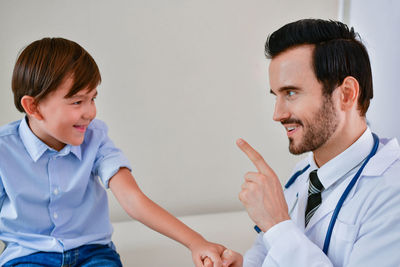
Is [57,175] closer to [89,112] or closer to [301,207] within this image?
[89,112]

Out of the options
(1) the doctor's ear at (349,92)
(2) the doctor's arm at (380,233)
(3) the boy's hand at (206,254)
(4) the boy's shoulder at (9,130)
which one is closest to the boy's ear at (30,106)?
(4) the boy's shoulder at (9,130)

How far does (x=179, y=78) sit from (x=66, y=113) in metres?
1.14

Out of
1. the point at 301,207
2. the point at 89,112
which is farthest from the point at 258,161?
the point at 89,112

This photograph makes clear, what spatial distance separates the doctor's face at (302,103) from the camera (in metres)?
1.39

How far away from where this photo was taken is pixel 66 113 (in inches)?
62.4

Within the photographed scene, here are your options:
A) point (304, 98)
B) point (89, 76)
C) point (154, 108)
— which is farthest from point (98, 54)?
point (304, 98)

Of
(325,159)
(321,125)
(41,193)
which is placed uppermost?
(321,125)

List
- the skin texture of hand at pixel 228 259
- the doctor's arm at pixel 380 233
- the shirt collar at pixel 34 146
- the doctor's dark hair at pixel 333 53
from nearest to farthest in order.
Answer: the doctor's arm at pixel 380 233 → the doctor's dark hair at pixel 333 53 → the skin texture of hand at pixel 228 259 → the shirt collar at pixel 34 146

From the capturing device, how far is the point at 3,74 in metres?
2.44

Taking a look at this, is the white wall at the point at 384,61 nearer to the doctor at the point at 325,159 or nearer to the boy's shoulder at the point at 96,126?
the doctor at the point at 325,159

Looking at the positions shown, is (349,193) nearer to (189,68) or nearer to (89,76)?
(89,76)

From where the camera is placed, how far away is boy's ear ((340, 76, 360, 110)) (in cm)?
138

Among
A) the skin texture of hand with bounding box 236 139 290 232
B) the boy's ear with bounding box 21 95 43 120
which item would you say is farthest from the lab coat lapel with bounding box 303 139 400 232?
the boy's ear with bounding box 21 95 43 120

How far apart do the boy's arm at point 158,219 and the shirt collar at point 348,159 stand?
0.47 m
